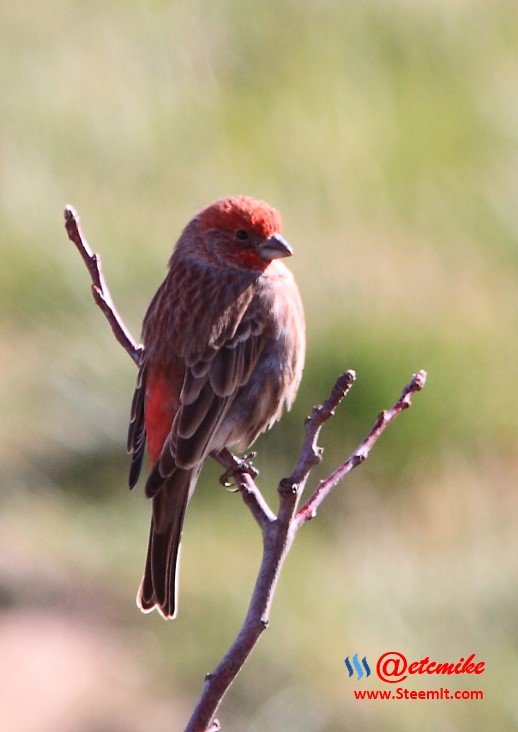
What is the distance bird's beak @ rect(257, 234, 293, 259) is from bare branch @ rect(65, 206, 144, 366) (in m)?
0.69

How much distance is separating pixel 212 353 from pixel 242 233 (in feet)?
1.44

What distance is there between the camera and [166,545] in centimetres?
411

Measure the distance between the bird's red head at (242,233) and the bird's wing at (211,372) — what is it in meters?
0.12

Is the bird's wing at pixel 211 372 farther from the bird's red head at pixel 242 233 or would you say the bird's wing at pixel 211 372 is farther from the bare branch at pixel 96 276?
the bare branch at pixel 96 276

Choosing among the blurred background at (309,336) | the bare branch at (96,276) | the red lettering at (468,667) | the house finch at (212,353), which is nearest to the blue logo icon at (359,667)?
the blurred background at (309,336)

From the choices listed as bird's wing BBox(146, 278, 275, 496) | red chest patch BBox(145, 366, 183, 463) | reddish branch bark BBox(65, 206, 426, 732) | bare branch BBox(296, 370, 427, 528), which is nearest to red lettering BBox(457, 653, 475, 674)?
bird's wing BBox(146, 278, 275, 496)

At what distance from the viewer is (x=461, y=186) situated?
8633 mm

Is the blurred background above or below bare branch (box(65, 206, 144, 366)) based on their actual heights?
above

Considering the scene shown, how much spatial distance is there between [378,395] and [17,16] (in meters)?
4.34

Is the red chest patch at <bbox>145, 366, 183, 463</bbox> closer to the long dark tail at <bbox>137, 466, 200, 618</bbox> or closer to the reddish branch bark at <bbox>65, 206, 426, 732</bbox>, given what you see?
the long dark tail at <bbox>137, 466, 200, 618</bbox>

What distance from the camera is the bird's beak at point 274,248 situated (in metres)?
→ 4.56

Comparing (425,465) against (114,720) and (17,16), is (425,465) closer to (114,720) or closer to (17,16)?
(114,720)

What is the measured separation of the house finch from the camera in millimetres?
4238

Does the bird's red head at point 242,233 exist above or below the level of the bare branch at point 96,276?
above
